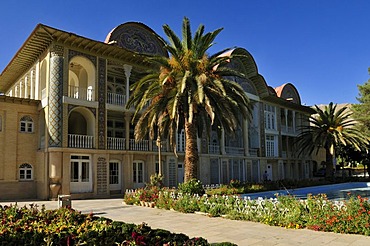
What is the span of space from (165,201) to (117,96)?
11001 millimetres

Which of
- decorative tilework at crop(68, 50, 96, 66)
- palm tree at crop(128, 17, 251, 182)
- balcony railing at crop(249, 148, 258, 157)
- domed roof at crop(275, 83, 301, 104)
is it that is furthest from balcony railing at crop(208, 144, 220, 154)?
domed roof at crop(275, 83, 301, 104)

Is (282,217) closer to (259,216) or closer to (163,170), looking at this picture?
(259,216)

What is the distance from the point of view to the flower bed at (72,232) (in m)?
6.48

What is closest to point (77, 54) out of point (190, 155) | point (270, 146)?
point (190, 155)

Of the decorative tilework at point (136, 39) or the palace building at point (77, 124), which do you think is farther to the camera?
the decorative tilework at point (136, 39)

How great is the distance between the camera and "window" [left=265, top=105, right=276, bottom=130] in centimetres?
3652

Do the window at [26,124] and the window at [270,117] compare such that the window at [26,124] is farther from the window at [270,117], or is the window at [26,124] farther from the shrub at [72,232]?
the window at [270,117]

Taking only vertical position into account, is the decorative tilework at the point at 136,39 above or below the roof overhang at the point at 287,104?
above

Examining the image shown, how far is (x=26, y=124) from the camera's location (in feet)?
74.3

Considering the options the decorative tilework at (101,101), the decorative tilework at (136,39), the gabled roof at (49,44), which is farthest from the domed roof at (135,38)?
the decorative tilework at (101,101)

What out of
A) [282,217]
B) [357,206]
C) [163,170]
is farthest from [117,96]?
[357,206]

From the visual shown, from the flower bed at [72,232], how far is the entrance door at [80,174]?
443 inches

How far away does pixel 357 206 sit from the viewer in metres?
9.53

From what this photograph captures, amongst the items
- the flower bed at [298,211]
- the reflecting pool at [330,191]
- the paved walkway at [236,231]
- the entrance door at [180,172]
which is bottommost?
the reflecting pool at [330,191]
